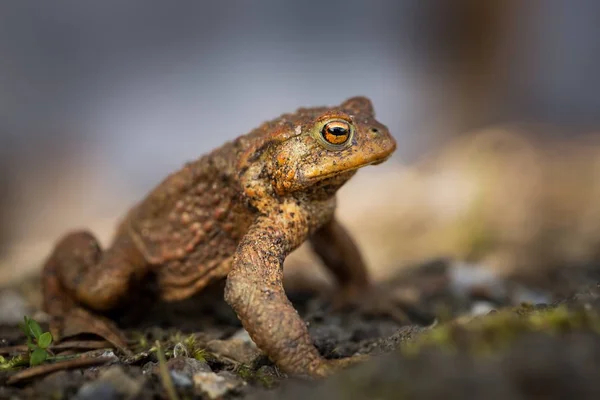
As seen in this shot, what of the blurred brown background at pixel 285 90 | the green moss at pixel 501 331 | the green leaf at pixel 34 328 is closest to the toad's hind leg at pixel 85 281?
the green leaf at pixel 34 328

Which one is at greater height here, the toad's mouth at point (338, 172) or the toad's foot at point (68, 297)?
the toad's mouth at point (338, 172)

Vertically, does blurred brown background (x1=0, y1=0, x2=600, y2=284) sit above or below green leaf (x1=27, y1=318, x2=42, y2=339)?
above

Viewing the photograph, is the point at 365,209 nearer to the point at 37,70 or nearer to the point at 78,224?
the point at 78,224

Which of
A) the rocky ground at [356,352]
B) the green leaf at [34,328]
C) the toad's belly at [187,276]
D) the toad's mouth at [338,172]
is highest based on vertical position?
the toad's mouth at [338,172]

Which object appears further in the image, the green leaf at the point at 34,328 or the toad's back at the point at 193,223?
the toad's back at the point at 193,223

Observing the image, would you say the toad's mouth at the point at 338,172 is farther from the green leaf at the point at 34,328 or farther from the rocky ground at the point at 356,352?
the green leaf at the point at 34,328

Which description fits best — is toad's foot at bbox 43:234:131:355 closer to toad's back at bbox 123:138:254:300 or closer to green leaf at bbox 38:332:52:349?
toad's back at bbox 123:138:254:300

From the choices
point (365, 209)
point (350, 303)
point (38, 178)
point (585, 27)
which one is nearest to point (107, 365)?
point (350, 303)

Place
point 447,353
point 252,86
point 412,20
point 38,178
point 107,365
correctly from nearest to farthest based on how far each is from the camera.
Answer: point 447,353 → point 107,365 → point 38,178 → point 252,86 → point 412,20

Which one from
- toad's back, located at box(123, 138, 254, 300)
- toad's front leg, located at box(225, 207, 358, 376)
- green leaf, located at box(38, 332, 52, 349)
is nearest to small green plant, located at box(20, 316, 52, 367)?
green leaf, located at box(38, 332, 52, 349)
